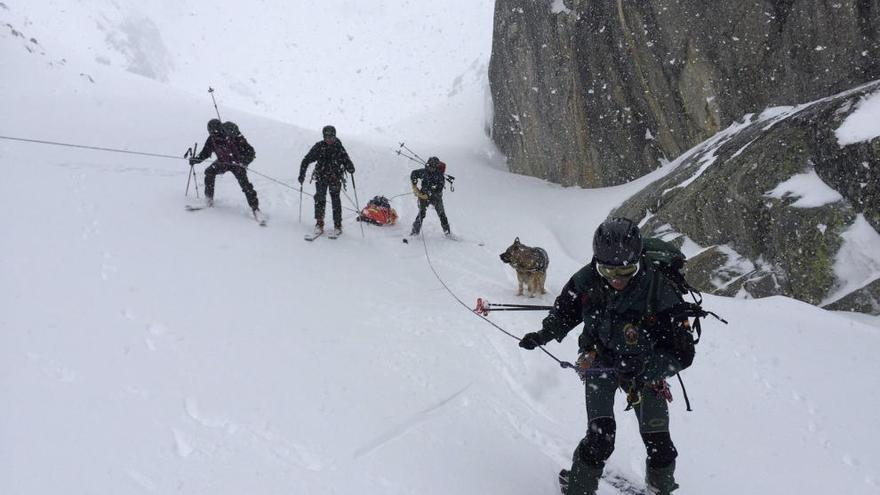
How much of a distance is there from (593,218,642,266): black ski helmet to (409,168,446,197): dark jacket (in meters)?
8.61

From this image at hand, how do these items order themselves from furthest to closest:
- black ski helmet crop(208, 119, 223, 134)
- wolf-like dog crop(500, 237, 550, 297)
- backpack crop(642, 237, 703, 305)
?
black ski helmet crop(208, 119, 223, 134) < wolf-like dog crop(500, 237, 550, 297) < backpack crop(642, 237, 703, 305)

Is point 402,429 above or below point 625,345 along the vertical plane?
below

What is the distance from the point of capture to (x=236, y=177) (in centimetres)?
1035

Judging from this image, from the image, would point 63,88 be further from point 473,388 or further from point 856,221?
point 856,221

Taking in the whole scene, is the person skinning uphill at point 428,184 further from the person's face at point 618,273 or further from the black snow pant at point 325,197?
the person's face at point 618,273

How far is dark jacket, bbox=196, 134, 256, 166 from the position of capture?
33.4 feet

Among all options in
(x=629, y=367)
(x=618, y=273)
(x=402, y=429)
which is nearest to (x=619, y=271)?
(x=618, y=273)

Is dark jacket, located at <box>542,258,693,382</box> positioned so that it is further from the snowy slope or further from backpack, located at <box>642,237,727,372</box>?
the snowy slope

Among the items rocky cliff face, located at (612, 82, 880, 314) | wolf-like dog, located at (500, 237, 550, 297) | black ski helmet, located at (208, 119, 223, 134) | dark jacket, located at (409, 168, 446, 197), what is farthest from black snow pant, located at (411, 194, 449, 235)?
rocky cliff face, located at (612, 82, 880, 314)

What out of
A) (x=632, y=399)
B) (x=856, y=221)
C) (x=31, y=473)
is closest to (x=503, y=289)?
(x=856, y=221)

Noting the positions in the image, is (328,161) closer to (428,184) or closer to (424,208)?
(428,184)

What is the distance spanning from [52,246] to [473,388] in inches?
239

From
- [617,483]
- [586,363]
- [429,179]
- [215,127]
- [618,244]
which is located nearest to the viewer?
[618,244]

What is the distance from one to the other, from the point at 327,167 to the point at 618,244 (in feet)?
26.3
